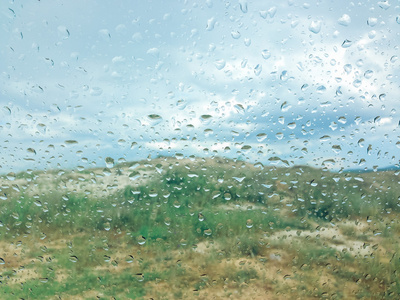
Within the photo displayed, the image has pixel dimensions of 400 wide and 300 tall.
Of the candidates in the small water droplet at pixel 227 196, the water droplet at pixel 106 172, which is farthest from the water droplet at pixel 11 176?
the small water droplet at pixel 227 196

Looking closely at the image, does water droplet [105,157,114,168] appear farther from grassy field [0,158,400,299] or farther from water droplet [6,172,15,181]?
water droplet [6,172,15,181]

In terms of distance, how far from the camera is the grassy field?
1.84 metres

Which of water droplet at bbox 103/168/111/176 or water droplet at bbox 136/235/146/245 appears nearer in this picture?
water droplet at bbox 103/168/111/176

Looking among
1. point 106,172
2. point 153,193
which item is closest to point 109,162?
point 106,172

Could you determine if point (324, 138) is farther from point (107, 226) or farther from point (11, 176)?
point (11, 176)

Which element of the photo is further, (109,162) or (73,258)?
(73,258)

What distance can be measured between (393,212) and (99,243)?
66.9 inches

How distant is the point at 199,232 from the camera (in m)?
1.87

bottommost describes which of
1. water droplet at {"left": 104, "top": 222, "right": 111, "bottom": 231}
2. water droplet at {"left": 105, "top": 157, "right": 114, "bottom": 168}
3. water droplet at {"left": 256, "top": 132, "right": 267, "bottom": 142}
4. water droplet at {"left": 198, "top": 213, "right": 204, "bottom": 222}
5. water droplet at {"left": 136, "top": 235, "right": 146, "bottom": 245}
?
water droplet at {"left": 136, "top": 235, "right": 146, "bottom": 245}

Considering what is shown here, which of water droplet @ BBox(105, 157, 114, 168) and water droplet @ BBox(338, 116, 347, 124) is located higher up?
water droplet @ BBox(338, 116, 347, 124)

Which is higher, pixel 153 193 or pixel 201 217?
pixel 153 193

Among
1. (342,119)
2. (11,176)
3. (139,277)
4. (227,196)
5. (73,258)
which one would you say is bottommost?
(139,277)

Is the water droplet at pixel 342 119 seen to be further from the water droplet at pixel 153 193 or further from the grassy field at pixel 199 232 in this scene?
the water droplet at pixel 153 193

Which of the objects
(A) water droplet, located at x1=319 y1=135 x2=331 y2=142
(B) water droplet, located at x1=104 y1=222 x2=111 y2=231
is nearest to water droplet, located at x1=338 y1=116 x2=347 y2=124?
(A) water droplet, located at x1=319 y1=135 x2=331 y2=142
